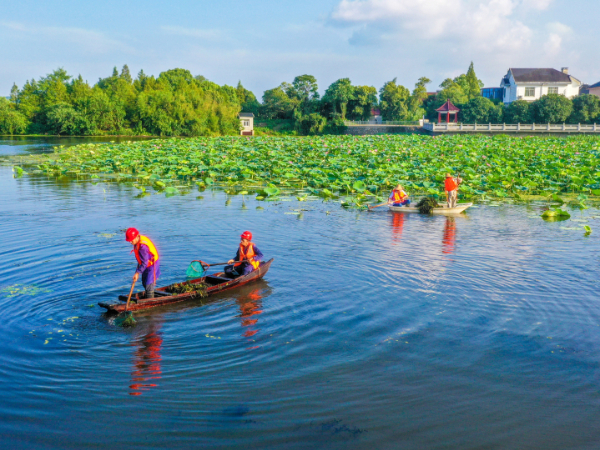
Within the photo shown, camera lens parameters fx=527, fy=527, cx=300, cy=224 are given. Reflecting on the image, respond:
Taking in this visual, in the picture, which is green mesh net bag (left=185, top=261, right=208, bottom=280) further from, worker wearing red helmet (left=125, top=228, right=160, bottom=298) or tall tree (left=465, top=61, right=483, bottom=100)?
tall tree (left=465, top=61, right=483, bottom=100)

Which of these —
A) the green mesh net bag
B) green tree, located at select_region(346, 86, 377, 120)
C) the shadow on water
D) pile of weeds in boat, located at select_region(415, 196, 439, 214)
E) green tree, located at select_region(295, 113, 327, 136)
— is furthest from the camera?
green tree, located at select_region(346, 86, 377, 120)

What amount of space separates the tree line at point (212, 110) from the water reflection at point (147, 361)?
214ft

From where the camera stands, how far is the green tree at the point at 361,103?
247 ft

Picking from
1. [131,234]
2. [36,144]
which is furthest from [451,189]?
[36,144]

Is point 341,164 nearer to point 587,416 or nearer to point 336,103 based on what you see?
point 587,416

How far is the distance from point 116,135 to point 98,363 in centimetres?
7630

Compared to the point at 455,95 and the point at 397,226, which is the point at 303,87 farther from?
the point at 397,226

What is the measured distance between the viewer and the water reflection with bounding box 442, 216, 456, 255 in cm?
1237

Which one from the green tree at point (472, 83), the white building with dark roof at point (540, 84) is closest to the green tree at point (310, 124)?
the green tree at point (472, 83)

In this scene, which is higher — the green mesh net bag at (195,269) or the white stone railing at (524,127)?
the white stone railing at (524,127)

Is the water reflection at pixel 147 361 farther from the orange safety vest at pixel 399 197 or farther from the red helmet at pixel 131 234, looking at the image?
the orange safety vest at pixel 399 197

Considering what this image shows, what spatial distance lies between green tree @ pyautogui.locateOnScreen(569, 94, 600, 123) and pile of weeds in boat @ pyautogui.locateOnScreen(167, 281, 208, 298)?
69736 millimetres

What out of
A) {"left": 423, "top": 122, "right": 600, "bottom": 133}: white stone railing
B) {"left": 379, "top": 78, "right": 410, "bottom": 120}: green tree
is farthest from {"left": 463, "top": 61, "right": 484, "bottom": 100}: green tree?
{"left": 423, "top": 122, "right": 600, "bottom": 133}: white stone railing

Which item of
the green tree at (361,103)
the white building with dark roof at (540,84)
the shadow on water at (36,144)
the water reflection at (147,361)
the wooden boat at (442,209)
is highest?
the white building with dark roof at (540,84)
